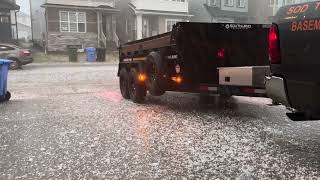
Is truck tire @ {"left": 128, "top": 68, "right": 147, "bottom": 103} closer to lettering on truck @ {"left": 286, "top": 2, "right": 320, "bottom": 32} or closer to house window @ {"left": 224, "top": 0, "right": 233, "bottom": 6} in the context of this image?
lettering on truck @ {"left": 286, "top": 2, "right": 320, "bottom": 32}

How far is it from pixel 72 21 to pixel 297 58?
33.9 m

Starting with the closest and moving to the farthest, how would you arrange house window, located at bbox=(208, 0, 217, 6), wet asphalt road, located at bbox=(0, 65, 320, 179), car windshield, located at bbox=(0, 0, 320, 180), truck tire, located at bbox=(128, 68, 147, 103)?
car windshield, located at bbox=(0, 0, 320, 180)
wet asphalt road, located at bbox=(0, 65, 320, 179)
truck tire, located at bbox=(128, 68, 147, 103)
house window, located at bbox=(208, 0, 217, 6)

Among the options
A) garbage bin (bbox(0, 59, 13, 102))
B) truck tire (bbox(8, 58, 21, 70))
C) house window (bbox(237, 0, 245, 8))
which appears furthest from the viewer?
house window (bbox(237, 0, 245, 8))

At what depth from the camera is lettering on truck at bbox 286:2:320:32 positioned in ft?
14.4

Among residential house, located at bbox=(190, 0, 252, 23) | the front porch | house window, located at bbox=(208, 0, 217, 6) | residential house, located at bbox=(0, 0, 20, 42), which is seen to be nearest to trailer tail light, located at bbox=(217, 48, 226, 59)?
the front porch

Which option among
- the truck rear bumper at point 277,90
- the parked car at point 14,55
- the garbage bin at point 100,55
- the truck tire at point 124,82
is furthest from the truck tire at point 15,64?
the truck rear bumper at point 277,90

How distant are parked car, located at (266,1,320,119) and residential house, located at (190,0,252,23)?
134 ft

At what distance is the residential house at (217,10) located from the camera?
45.5 meters

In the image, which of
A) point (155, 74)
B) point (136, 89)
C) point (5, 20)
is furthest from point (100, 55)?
point (155, 74)

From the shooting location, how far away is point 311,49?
4504mm

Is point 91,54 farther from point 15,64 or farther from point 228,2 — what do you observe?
point 228,2

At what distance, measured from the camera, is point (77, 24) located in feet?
121

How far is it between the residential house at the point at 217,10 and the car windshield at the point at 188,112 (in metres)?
31.4

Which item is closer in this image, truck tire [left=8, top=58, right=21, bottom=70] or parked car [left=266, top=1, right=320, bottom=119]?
parked car [left=266, top=1, right=320, bottom=119]
